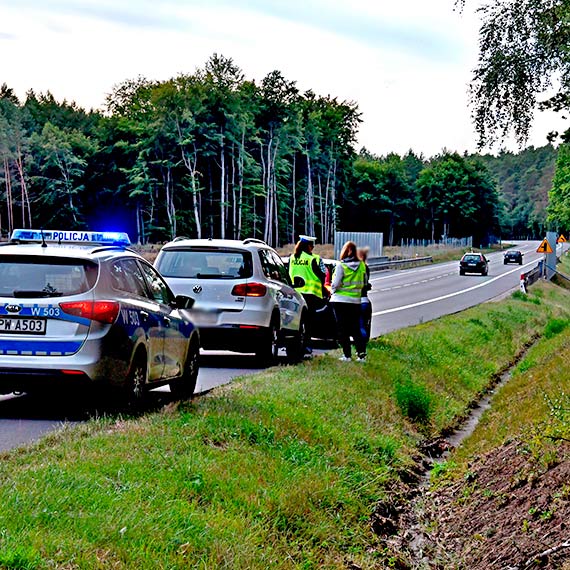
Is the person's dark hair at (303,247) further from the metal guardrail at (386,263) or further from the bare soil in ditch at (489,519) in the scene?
the metal guardrail at (386,263)

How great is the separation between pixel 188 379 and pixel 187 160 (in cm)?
8748

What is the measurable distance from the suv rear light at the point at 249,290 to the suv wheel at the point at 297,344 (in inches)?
68.9

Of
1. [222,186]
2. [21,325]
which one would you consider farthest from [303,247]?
[222,186]

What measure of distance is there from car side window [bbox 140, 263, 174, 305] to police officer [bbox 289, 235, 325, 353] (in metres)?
5.12

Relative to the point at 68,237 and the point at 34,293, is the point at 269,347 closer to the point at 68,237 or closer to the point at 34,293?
the point at 68,237

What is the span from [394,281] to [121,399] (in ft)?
151

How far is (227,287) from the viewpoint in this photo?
1472 cm

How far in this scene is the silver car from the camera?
14.7m

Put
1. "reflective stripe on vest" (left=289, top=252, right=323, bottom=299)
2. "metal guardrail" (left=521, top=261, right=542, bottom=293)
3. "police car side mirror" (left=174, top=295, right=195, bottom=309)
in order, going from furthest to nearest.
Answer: "metal guardrail" (left=521, top=261, right=542, bottom=293) → "reflective stripe on vest" (left=289, top=252, right=323, bottom=299) → "police car side mirror" (left=174, top=295, right=195, bottom=309)

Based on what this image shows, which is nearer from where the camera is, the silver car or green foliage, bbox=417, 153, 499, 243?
the silver car

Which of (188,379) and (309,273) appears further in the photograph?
(309,273)

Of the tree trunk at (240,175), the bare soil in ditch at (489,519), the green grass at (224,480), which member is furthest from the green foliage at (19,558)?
the tree trunk at (240,175)

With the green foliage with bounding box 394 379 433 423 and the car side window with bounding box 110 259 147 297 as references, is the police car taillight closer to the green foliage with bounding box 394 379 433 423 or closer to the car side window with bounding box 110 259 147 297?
the car side window with bounding box 110 259 147 297

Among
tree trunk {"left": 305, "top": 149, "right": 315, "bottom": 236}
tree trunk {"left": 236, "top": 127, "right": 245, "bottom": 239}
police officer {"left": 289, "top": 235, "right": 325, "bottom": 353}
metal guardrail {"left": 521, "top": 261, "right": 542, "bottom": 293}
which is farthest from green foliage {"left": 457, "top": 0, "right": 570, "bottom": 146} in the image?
tree trunk {"left": 305, "top": 149, "right": 315, "bottom": 236}
